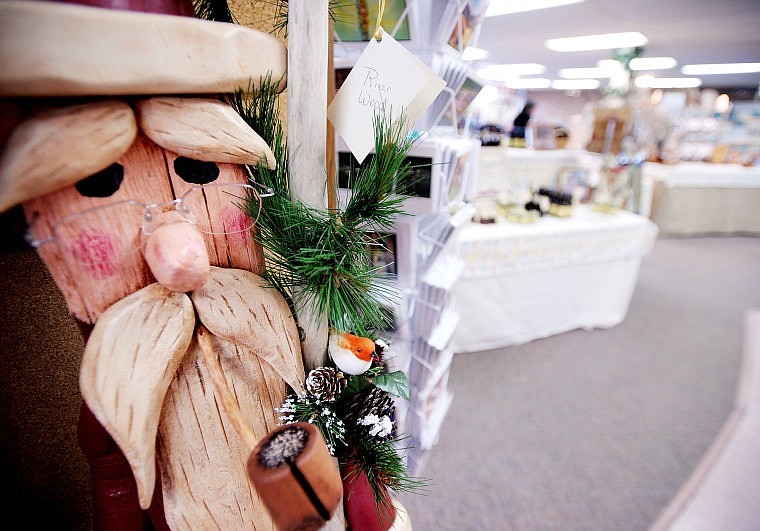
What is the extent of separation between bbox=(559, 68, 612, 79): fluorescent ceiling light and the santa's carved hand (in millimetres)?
10118

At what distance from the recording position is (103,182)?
373mm

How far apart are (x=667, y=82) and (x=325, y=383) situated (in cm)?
1278

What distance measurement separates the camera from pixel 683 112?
6668mm

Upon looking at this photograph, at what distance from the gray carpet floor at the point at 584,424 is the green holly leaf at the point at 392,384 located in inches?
38.5

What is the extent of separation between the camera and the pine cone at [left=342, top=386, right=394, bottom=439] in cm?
52

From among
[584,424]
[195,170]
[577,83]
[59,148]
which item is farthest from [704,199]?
[577,83]

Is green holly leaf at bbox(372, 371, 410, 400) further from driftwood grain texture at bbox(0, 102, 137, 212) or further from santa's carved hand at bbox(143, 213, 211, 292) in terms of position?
driftwood grain texture at bbox(0, 102, 137, 212)

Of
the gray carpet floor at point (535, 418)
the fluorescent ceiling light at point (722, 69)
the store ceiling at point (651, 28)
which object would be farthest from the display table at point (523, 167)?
the fluorescent ceiling light at point (722, 69)

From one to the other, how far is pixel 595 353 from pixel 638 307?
3.04 ft

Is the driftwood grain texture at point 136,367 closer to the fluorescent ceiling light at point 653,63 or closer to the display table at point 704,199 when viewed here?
the display table at point 704,199

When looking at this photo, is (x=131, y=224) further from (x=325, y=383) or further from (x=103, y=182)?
(x=325, y=383)

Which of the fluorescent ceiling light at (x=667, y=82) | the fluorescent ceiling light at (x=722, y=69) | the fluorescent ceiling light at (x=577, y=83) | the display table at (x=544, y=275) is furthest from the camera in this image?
the fluorescent ceiling light at (x=577, y=83)

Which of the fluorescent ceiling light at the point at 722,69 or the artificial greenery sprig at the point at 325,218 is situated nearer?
the artificial greenery sprig at the point at 325,218

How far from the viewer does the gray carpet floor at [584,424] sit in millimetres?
1401
